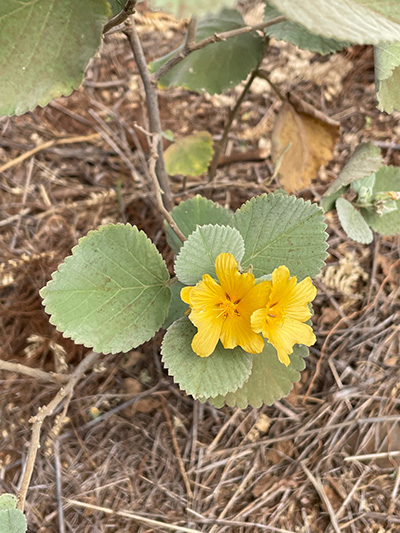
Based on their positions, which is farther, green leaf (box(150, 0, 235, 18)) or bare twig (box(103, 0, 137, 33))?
bare twig (box(103, 0, 137, 33))

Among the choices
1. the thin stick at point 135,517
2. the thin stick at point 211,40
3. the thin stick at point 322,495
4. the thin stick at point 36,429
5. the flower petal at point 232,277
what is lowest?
the thin stick at point 322,495

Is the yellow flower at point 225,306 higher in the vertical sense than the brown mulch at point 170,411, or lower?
higher

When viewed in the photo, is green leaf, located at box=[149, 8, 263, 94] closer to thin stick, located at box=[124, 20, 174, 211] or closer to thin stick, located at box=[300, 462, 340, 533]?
thin stick, located at box=[124, 20, 174, 211]

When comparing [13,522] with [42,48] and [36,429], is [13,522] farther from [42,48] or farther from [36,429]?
[42,48]

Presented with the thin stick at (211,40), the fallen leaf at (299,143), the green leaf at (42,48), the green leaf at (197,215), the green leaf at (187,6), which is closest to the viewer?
the green leaf at (187,6)

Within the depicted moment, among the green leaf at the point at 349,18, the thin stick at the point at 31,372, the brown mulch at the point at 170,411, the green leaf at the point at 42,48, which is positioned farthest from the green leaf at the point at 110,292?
the green leaf at the point at 349,18

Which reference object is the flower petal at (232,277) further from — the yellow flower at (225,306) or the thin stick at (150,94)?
the thin stick at (150,94)

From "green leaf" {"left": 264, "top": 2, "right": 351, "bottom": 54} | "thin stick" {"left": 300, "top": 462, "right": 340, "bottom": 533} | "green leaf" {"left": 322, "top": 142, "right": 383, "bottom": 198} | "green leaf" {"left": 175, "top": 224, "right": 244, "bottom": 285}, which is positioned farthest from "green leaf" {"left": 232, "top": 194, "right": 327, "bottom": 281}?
"thin stick" {"left": 300, "top": 462, "right": 340, "bottom": 533}
